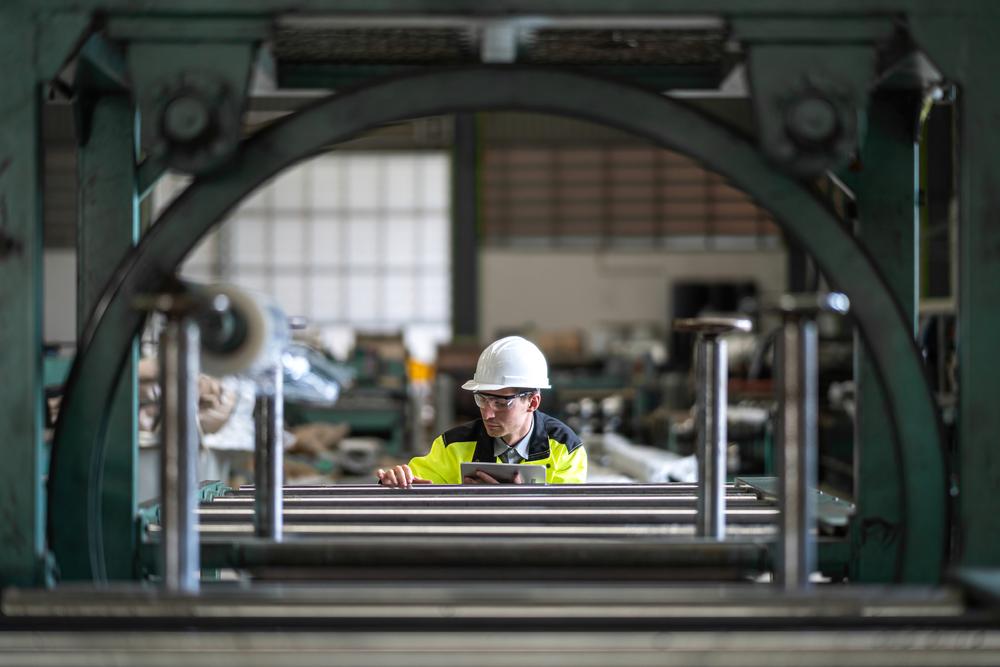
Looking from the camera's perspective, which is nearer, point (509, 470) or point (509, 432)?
point (509, 470)

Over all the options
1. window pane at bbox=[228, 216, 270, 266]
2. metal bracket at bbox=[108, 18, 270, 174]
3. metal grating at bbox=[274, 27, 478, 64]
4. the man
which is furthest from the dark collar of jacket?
window pane at bbox=[228, 216, 270, 266]

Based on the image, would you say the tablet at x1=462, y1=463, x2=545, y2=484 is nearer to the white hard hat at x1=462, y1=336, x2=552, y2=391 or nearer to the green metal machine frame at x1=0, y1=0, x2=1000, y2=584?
the white hard hat at x1=462, y1=336, x2=552, y2=391

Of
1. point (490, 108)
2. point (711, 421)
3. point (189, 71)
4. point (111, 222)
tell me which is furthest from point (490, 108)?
point (111, 222)

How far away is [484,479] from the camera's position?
2.55 m

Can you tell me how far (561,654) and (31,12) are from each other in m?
1.03

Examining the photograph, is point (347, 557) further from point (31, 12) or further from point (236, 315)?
point (31, 12)

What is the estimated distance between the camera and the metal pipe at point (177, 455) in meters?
1.07

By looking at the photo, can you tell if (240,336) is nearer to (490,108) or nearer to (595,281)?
(490,108)

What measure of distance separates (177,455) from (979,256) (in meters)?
1.04

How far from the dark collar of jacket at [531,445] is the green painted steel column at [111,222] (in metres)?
1.53

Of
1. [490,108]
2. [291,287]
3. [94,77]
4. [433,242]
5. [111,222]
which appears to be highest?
[433,242]

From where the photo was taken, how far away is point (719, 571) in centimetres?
132

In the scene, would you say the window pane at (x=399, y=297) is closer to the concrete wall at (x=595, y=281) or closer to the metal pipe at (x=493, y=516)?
the concrete wall at (x=595, y=281)

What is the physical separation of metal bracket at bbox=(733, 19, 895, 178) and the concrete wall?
12.6 metres
